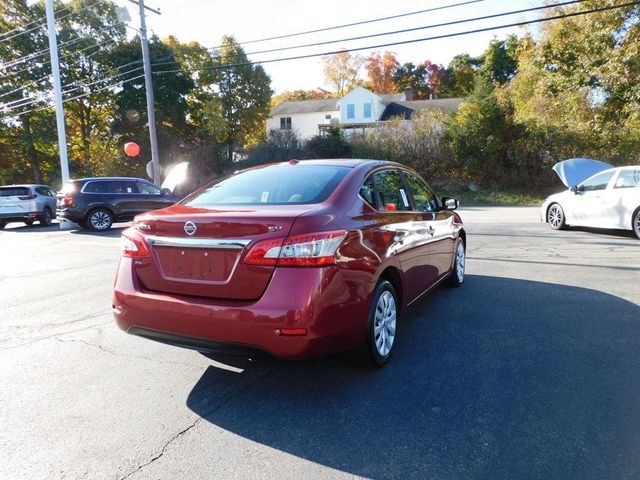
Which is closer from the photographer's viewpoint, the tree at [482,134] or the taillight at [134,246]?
the taillight at [134,246]

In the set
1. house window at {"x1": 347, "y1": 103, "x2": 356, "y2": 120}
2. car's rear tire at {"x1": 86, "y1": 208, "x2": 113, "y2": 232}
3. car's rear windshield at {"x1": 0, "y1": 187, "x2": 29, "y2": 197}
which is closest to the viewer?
car's rear tire at {"x1": 86, "y1": 208, "x2": 113, "y2": 232}

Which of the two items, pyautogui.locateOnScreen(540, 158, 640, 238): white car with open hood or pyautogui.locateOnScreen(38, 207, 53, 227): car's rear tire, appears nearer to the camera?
pyautogui.locateOnScreen(540, 158, 640, 238): white car with open hood

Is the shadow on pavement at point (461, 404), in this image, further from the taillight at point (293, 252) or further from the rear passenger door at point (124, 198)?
the rear passenger door at point (124, 198)

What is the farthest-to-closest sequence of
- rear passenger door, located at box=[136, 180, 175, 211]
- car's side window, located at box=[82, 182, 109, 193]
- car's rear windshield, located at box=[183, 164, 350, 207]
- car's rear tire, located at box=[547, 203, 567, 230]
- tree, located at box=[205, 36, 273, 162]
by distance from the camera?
tree, located at box=[205, 36, 273, 162], rear passenger door, located at box=[136, 180, 175, 211], car's side window, located at box=[82, 182, 109, 193], car's rear tire, located at box=[547, 203, 567, 230], car's rear windshield, located at box=[183, 164, 350, 207]

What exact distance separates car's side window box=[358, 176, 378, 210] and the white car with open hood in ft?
26.0

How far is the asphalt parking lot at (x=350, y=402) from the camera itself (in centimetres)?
240

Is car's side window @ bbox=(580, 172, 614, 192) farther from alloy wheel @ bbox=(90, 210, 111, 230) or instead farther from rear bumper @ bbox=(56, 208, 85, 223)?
rear bumper @ bbox=(56, 208, 85, 223)

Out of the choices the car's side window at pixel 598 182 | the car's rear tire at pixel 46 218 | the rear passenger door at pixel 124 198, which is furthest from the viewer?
the car's rear tire at pixel 46 218

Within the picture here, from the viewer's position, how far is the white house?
45469 millimetres

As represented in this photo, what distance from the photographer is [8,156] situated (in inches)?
1395

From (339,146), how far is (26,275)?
22308mm

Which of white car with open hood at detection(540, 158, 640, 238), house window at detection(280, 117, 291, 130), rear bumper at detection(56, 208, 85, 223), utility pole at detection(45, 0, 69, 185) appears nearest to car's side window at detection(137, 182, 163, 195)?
rear bumper at detection(56, 208, 85, 223)

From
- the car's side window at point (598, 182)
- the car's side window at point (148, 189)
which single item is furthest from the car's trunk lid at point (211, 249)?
the car's side window at point (148, 189)

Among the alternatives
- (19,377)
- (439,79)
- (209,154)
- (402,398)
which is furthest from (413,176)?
(439,79)
